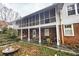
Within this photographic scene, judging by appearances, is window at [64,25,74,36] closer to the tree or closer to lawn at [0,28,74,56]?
lawn at [0,28,74,56]

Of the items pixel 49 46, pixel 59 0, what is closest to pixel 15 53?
pixel 49 46

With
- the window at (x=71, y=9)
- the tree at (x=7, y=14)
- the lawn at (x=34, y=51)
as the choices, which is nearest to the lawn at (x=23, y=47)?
the lawn at (x=34, y=51)

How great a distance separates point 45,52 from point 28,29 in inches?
15.6

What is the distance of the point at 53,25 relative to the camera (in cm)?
196

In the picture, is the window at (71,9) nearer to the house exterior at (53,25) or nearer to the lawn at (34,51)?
the house exterior at (53,25)

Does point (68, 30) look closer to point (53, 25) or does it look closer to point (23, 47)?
point (53, 25)

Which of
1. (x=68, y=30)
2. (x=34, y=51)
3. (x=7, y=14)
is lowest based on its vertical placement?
(x=34, y=51)

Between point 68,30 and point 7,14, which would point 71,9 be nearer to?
point 68,30

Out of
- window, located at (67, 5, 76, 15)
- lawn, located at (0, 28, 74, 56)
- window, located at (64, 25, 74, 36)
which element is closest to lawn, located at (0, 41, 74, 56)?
lawn, located at (0, 28, 74, 56)

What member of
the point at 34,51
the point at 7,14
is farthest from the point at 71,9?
the point at 7,14

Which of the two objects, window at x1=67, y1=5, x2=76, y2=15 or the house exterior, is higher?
window at x1=67, y1=5, x2=76, y2=15

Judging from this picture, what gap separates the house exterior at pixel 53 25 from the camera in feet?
6.32

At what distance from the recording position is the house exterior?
193cm

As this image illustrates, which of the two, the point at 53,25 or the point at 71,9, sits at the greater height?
the point at 71,9
